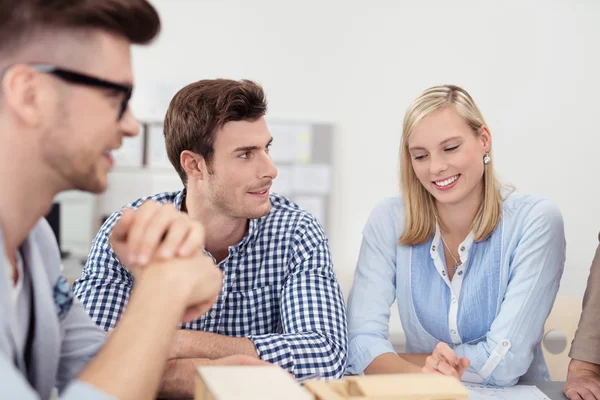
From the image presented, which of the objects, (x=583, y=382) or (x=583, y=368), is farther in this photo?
(x=583, y=368)

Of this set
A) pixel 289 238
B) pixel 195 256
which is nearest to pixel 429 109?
pixel 289 238

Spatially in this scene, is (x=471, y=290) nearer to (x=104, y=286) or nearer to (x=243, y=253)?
(x=243, y=253)

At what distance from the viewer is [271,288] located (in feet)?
6.68

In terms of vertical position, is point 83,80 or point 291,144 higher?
point 83,80

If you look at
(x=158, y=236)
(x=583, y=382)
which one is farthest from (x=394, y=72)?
(x=158, y=236)

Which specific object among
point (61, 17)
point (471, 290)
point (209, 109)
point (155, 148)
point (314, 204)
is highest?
point (61, 17)

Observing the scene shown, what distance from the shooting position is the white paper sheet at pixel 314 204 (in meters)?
4.95

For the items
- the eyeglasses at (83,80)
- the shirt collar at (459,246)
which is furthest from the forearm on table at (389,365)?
the eyeglasses at (83,80)

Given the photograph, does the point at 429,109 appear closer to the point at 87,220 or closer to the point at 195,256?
the point at 195,256

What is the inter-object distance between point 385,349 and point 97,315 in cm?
84

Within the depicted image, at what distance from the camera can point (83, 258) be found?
4629 millimetres

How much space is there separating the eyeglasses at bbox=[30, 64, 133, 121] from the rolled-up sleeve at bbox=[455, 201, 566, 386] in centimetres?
131

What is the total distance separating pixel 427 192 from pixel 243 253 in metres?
0.70

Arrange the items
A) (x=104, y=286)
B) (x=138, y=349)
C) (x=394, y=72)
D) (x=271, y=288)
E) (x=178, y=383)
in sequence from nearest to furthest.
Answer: (x=138, y=349) < (x=178, y=383) < (x=104, y=286) < (x=271, y=288) < (x=394, y=72)
